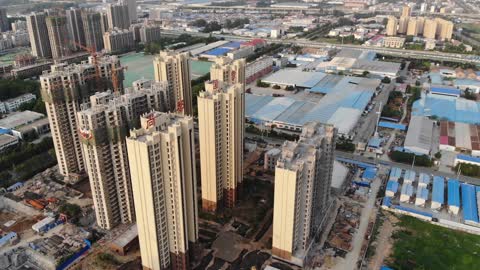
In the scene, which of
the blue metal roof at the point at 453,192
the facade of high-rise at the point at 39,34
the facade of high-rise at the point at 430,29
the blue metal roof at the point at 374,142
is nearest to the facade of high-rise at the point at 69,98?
the blue metal roof at the point at 374,142

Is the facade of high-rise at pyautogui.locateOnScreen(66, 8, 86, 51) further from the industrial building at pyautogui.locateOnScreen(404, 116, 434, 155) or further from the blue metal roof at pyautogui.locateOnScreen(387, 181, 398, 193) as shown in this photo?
the blue metal roof at pyautogui.locateOnScreen(387, 181, 398, 193)

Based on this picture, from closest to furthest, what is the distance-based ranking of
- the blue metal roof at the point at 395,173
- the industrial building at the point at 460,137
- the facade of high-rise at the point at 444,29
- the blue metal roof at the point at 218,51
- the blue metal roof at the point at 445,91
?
1. the blue metal roof at the point at 395,173
2. the industrial building at the point at 460,137
3. the blue metal roof at the point at 445,91
4. the blue metal roof at the point at 218,51
5. the facade of high-rise at the point at 444,29

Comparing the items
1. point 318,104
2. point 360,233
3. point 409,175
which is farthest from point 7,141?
point 409,175

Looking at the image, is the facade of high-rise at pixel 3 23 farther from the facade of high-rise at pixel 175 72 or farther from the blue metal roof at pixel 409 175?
the blue metal roof at pixel 409 175

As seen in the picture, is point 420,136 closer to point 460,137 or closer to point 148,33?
point 460,137

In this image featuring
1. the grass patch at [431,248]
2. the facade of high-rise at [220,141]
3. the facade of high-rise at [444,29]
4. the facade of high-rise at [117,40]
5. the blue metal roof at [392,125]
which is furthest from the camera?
the facade of high-rise at [444,29]

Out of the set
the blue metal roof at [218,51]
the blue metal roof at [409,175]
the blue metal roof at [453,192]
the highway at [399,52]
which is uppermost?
the blue metal roof at [218,51]

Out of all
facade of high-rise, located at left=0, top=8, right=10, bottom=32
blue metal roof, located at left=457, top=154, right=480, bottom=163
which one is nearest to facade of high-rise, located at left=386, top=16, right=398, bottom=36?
blue metal roof, located at left=457, top=154, right=480, bottom=163
